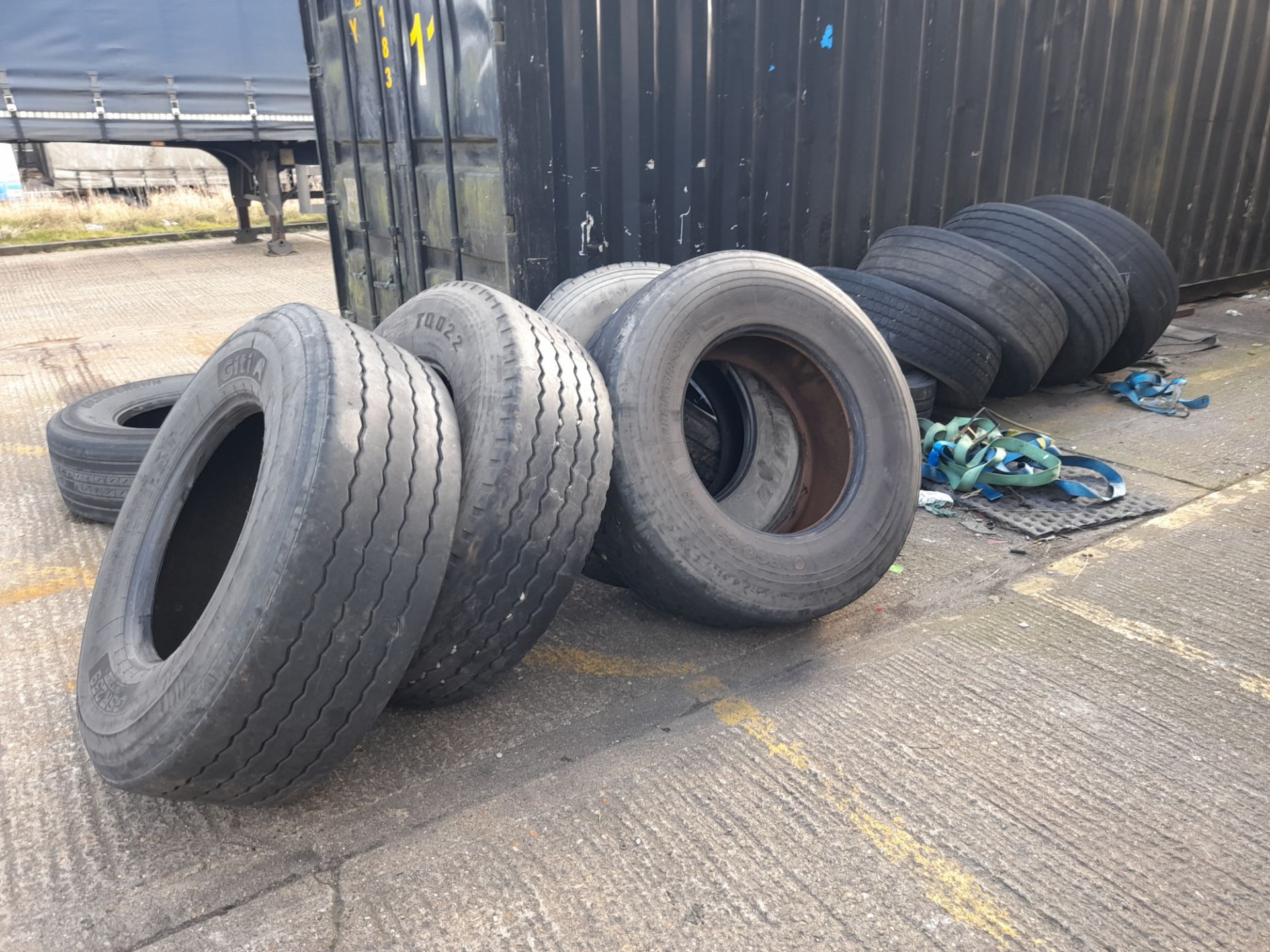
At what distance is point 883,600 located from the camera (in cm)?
338

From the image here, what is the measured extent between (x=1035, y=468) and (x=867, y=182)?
2.38m

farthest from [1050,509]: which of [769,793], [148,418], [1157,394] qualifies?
[148,418]

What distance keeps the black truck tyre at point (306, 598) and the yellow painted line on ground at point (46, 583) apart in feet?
4.10

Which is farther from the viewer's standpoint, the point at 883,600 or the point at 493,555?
the point at 883,600

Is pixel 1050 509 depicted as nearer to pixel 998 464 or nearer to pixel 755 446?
pixel 998 464

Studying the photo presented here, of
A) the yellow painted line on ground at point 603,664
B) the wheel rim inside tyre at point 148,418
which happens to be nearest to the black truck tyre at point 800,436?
the yellow painted line on ground at point 603,664

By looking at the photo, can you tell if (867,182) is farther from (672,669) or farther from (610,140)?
(672,669)

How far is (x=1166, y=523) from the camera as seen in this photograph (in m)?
3.95

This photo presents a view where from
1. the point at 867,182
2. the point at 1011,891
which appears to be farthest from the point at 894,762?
the point at 867,182

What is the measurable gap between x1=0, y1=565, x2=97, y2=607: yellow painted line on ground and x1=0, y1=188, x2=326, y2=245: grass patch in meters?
12.3

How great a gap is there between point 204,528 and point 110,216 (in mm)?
15620

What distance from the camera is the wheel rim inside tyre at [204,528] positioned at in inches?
112

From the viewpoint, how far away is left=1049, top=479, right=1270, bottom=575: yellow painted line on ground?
363 cm

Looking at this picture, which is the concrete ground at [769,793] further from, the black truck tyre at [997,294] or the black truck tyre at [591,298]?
the black truck tyre at [997,294]
